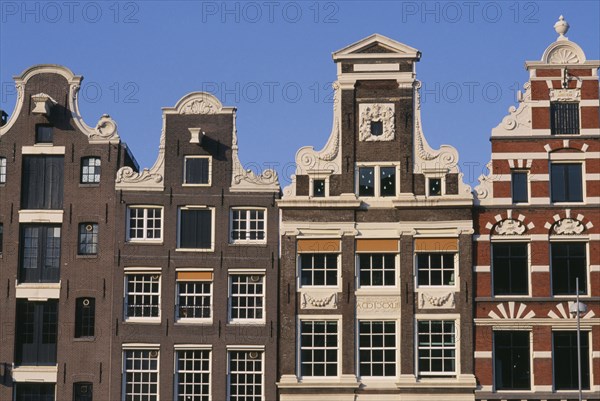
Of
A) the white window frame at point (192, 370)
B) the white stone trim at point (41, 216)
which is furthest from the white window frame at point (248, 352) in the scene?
the white stone trim at point (41, 216)

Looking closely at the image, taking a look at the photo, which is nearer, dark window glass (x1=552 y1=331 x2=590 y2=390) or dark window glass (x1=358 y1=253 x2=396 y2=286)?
dark window glass (x1=552 y1=331 x2=590 y2=390)

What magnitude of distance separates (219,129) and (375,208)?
21.0ft

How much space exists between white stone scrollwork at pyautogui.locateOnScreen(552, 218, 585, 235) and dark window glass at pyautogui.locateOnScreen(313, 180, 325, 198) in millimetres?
8294

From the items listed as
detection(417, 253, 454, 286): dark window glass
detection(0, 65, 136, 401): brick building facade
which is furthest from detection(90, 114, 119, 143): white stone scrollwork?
detection(417, 253, 454, 286): dark window glass

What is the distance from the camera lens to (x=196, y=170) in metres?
42.8

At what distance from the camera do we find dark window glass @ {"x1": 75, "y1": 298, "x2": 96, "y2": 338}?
137 feet

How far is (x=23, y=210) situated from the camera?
1672 inches

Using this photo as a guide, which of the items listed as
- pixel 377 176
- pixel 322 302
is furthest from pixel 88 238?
pixel 377 176

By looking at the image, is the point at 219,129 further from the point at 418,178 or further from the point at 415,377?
the point at 415,377

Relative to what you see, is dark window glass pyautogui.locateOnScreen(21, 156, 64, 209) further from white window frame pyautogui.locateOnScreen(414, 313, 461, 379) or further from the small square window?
white window frame pyautogui.locateOnScreen(414, 313, 461, 379)

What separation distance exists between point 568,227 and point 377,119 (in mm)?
7814

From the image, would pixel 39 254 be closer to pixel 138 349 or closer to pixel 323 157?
pixel 138 349

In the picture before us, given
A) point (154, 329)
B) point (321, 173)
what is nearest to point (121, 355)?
point (154, 329)

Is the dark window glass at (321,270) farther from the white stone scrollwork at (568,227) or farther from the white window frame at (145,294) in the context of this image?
the white stone scrollwork at (568,227)
